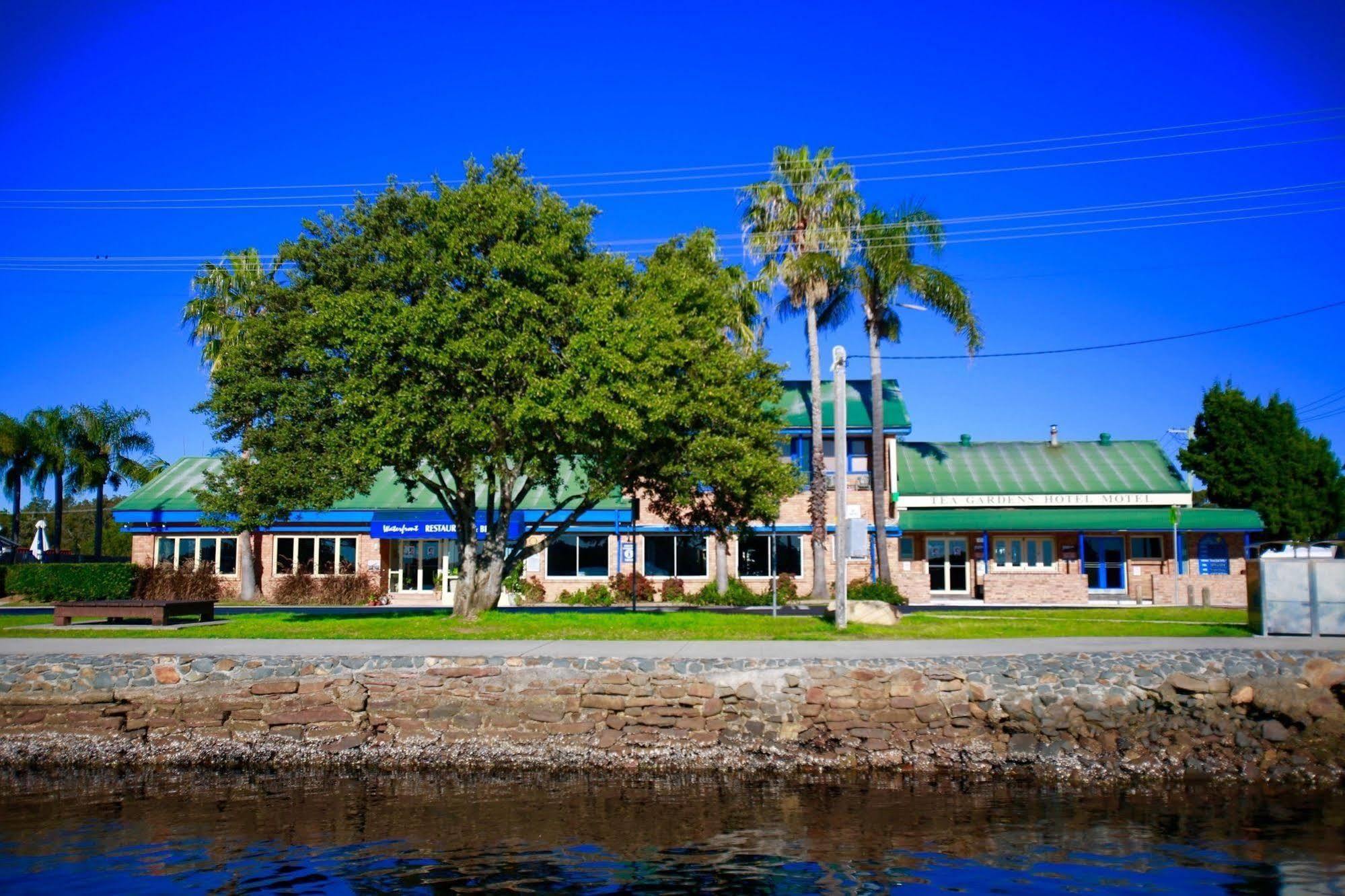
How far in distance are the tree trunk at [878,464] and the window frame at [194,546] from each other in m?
23.2

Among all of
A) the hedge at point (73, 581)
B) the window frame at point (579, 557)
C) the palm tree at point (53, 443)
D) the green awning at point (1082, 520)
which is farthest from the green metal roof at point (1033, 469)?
the palm tree at point (53, 443)

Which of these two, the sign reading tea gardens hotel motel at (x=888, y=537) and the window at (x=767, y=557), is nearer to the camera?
the sign reading tea gardens hotel motel at (x=888, y=537)

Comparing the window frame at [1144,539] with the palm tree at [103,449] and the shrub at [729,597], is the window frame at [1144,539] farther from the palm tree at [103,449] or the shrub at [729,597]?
the palm tree at [103,449]

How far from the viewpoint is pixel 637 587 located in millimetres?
35406

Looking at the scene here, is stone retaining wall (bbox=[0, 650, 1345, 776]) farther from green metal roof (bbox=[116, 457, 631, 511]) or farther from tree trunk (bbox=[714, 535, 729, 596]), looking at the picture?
green metal roof (bbox=[116, 457, 631, 511])

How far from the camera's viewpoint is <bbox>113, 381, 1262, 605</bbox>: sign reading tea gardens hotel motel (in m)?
34.8

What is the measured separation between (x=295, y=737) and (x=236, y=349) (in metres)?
10.8

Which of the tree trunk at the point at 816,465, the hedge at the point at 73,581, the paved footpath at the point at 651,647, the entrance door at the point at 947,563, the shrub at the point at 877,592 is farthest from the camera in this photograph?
the entrance door at the point at 947,563

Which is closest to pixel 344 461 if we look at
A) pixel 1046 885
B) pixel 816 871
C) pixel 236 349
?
pixel 236 349

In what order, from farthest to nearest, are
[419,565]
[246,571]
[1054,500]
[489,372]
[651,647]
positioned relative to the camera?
[419,565]
[1054,500]
[246,571]
[489,372]
[651,647]

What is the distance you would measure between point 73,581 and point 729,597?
67.0ft

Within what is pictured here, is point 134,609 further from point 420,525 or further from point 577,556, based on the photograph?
point 577,556

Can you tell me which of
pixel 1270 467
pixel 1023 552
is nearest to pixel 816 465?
pixel 1023 552

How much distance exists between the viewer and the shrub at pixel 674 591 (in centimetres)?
3484
